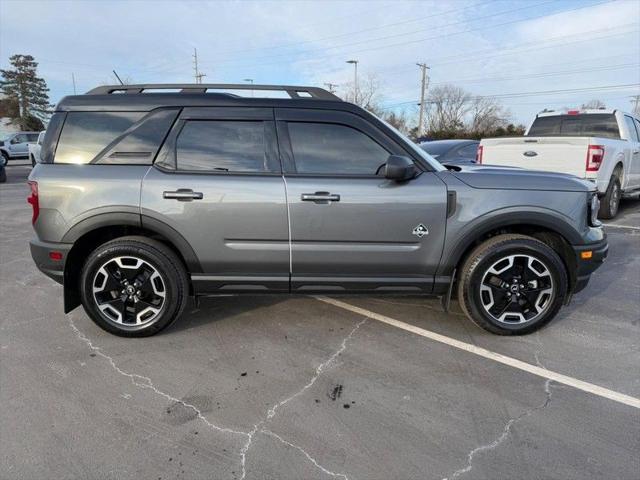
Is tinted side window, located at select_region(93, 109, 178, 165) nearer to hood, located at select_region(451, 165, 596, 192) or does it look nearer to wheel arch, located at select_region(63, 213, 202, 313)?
wheel arch, located at select_region(63, 213, 202, 313)

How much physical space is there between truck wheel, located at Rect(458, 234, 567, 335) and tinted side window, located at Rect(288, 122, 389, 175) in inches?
44.6

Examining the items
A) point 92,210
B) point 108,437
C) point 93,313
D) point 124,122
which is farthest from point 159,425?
point 124,122

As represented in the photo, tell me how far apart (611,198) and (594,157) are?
153cm

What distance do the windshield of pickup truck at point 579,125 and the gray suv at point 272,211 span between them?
5.77m

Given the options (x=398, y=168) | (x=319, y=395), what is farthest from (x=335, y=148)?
(x=319, y=395)

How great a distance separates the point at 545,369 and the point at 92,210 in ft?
11.8

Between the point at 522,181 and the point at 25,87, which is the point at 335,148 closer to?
the point at 522,181

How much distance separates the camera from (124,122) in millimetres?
3455

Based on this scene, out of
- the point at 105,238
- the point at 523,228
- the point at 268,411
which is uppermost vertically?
the point at 523,228

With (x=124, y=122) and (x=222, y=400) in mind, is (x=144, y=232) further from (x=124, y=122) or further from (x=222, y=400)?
(x=222, y=400)

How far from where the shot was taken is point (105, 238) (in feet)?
12.0

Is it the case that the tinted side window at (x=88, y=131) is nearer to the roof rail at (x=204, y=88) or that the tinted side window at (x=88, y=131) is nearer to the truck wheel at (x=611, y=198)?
the roof rail at (x=204, y=88)

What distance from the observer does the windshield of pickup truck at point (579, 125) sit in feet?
27.9

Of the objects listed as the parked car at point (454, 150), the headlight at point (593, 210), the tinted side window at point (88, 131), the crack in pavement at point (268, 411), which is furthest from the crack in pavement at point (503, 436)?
the parked car at point (454, 150)
